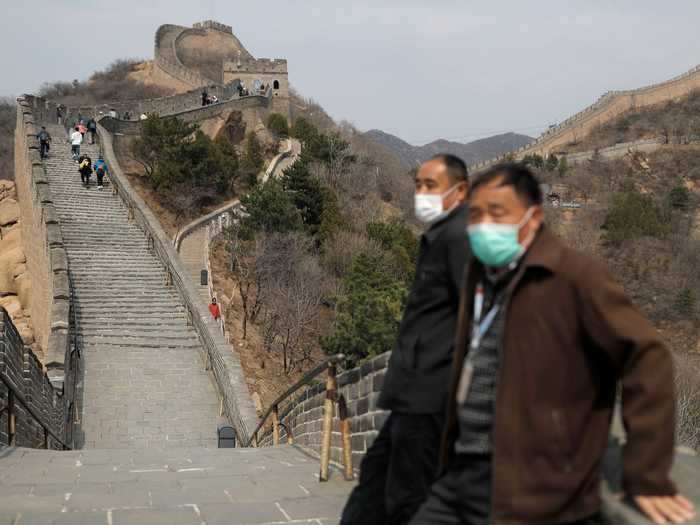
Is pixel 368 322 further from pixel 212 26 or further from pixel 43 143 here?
pixel 212 26

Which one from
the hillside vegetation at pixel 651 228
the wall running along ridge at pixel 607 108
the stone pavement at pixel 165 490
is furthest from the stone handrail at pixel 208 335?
the wall running along ridge at pixel 607 108

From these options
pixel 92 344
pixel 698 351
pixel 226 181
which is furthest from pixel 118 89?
pixel 92 344

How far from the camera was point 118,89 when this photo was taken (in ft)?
197

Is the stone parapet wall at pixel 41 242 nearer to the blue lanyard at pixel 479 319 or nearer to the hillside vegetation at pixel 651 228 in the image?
the blue lanyard at pixel 479 319

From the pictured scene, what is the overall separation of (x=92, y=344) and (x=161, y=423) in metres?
3.55

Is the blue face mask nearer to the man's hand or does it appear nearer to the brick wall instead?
the man's hand

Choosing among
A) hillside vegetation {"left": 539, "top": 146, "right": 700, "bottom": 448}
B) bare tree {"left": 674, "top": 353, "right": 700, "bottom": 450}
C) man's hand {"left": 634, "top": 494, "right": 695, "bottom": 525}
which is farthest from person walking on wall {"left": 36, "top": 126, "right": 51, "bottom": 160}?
man's hand {"left": 634, "top": 494, "right": 695, "bottom": 525}

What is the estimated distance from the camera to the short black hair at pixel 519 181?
2.63 metres

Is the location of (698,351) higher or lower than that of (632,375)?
lower

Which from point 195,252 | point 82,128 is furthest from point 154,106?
point 195,252

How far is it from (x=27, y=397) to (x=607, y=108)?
82.6 m

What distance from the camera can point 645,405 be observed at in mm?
2262

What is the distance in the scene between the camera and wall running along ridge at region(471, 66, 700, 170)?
8319cm

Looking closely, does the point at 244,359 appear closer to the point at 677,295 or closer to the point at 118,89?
the point at 677,295
